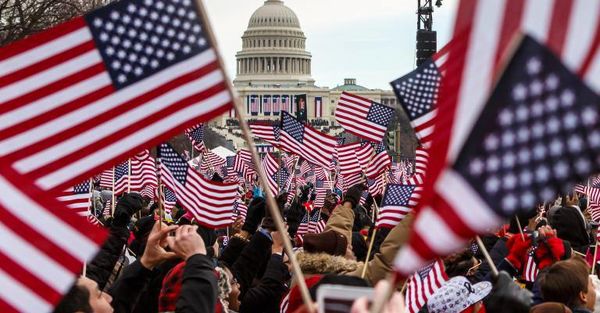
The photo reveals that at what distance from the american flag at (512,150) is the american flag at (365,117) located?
11324 mm

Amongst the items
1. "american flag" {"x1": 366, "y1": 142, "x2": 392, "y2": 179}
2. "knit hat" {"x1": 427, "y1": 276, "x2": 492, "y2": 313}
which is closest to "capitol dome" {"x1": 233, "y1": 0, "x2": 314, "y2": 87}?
"american flag" {"x1": 366, "y1": 142, "x2": 392, "y2": 179}

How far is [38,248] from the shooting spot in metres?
3.11

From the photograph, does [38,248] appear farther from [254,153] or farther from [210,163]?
[210,163]

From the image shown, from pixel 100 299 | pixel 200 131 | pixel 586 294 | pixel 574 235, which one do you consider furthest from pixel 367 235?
pixel 200 131

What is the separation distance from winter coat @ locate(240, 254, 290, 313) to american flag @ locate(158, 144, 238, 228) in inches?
65.1

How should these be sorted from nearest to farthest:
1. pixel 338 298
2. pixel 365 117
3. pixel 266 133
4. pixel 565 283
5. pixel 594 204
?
pixel 338 298
pixel 565 283
pixel 365 117
pixel 594 204
pixel 266 133

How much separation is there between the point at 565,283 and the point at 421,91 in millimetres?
2694

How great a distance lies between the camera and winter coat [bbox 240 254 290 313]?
569 centimetres

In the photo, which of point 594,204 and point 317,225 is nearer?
point 317,225

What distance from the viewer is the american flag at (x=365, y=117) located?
1384 centimetres

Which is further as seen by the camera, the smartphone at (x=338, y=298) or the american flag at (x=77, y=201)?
the american flag at (x=77, y=201)

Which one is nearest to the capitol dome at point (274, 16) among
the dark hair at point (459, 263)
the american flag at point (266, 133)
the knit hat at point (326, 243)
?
the american flag at point (266, 133)

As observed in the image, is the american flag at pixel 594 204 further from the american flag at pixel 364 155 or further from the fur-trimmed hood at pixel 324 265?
the fur-trimmed hood at pixel 324 265

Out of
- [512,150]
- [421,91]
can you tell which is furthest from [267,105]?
[512,150]
